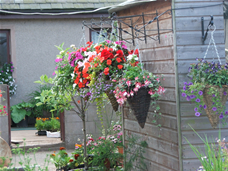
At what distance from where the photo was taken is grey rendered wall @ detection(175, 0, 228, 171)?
3381mm

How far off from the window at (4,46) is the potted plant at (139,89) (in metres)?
6.34

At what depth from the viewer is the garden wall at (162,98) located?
3.53 meters

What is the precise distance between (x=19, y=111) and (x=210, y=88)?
665 cm

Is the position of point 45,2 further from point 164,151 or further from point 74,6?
point 164,151

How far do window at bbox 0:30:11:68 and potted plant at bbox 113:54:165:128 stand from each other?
6.34 meters

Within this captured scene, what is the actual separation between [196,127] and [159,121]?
0.55 m

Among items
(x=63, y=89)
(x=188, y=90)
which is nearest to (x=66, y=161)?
(x=63, y=89)

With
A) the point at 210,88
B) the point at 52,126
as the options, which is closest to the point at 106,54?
the point at 210,88

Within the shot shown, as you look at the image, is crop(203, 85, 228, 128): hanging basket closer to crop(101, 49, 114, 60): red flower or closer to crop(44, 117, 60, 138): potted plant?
crop(101, 49, 114, 60): red flower

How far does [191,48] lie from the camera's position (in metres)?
3.39

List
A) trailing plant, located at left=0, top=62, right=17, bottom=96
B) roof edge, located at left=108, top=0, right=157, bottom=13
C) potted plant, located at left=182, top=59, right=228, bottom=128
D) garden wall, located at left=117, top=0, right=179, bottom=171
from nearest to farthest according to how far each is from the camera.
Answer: potted plant, located at left=182, top=59, right=228, bottom=128, garden wall, located at left=117, top=0, right=179, bottom=171, roof edge, located at left=108, top=0, right=157, bottom=13, trailing plant, located at left=0, top=62, right=17, bottom=96

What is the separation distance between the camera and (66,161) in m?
4.89

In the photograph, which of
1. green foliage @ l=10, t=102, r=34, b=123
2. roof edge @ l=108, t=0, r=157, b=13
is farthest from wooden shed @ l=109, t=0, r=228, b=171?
green foliage @ l=10, t=102, r=34, b=123

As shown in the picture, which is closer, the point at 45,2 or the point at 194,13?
the point at 194,13
